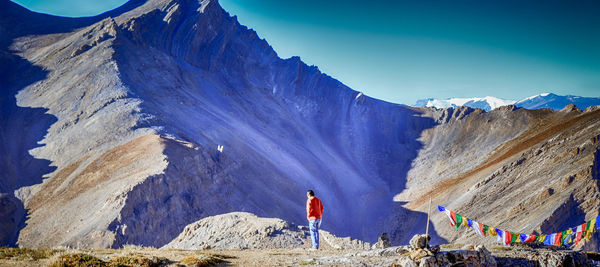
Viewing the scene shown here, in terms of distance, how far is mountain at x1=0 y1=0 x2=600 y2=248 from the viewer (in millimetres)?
31141

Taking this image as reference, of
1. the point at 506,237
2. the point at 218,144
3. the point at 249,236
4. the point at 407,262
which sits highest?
the point at 218,144

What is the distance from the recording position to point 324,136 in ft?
237

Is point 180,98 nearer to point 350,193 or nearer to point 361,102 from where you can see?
point 350,193

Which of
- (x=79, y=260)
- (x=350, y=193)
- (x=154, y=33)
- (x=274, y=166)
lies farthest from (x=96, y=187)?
(x=154, y=33)

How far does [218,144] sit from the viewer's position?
4434 cm

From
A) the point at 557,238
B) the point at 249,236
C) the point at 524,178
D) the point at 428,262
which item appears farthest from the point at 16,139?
the point at 524,178

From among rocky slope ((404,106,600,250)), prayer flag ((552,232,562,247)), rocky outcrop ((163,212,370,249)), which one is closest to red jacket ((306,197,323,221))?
rocky outcrop ((163,212,370,249))

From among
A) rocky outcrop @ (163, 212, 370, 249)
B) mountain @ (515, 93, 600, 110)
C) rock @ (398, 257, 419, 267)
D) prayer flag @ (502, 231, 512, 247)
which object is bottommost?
rocky outcrop @ (163, 212, 370, 249)

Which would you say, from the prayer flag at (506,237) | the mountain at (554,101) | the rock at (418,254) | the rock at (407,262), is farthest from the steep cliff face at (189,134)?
the mountain at (554,101)

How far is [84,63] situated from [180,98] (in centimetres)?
1445

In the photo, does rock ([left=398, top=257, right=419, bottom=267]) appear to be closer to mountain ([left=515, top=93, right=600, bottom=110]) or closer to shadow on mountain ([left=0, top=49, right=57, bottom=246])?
shadow on mountain ([left=0, top=49, right=57, bottom=246])

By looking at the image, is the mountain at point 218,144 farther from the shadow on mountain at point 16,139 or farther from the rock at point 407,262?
the rock at point 407,262

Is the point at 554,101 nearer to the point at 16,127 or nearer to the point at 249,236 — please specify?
the point at 249,236

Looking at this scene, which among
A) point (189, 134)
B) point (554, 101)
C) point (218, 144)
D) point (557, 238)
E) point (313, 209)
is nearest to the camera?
point (313, 209)
